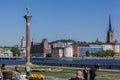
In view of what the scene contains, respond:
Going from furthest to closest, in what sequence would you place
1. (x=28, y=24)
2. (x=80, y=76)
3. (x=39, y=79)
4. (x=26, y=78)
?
(x=28, y=24) < (x=26, y=78) < (x=39, y=79) < (x=80, y=76)

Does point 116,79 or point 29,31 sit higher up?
point 29,31

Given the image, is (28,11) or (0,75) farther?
(28,11)

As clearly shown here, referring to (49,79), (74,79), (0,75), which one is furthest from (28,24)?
(74,79)

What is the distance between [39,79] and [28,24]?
40.7 m

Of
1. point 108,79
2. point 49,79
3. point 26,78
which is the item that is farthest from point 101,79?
point 26,78

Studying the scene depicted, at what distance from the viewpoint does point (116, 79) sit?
38844 millimetres

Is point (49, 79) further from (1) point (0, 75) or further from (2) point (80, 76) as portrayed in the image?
(2) point (80, 76)

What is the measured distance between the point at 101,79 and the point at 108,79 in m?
0.66

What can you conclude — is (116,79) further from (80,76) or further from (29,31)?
(29,31)

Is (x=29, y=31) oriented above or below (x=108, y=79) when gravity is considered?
above

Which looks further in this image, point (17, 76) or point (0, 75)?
point (17, 76)

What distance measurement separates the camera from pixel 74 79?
1712 cm

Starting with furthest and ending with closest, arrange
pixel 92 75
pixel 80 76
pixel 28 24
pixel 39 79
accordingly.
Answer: pixel 28 24 → pixel 92 75 → pixel 39 79 → pixel 80 76

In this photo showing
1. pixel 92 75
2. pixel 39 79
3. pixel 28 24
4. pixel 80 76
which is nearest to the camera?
pixel 80 76
